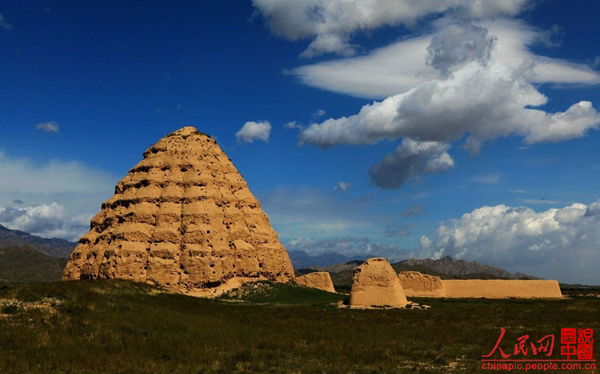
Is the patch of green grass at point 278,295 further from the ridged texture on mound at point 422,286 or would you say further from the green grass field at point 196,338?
the green grass field at point 196,338

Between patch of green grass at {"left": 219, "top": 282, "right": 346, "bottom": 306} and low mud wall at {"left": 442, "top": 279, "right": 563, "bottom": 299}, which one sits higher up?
low mud wall at {"left": 442, "top": 279, "right": 563, "bottom": 299}

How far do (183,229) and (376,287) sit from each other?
847 inches

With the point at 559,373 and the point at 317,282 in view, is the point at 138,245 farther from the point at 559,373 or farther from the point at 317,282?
the point at 559,373

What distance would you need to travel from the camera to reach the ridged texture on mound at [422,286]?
193 ft

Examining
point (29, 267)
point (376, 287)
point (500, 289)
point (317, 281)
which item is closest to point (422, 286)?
point (500, 289)

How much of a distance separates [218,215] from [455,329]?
32263 mm

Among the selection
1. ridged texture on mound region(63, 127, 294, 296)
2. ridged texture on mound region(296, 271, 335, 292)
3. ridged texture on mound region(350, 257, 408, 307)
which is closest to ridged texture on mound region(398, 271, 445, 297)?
ridged texture on mound region(296, 271, 335, 292)

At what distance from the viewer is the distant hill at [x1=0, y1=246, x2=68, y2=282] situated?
159m

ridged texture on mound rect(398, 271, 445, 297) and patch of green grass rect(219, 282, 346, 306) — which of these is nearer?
patch of green grass rect(219, 282, 346, 306)

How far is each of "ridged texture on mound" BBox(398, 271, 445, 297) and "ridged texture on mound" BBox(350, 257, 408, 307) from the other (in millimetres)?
16257

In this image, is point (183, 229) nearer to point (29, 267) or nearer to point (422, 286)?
point (422, 286)

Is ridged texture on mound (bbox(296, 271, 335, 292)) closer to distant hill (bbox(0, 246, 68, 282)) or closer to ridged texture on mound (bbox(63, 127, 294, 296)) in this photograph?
ridged texture on mound (bbox(63, 127, 294, 296))

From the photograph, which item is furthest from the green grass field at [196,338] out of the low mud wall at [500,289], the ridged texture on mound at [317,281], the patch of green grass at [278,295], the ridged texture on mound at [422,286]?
the ridged texture on mound at [317,281]

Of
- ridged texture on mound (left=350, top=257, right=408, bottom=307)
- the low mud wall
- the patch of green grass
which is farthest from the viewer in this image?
the low mud wall
